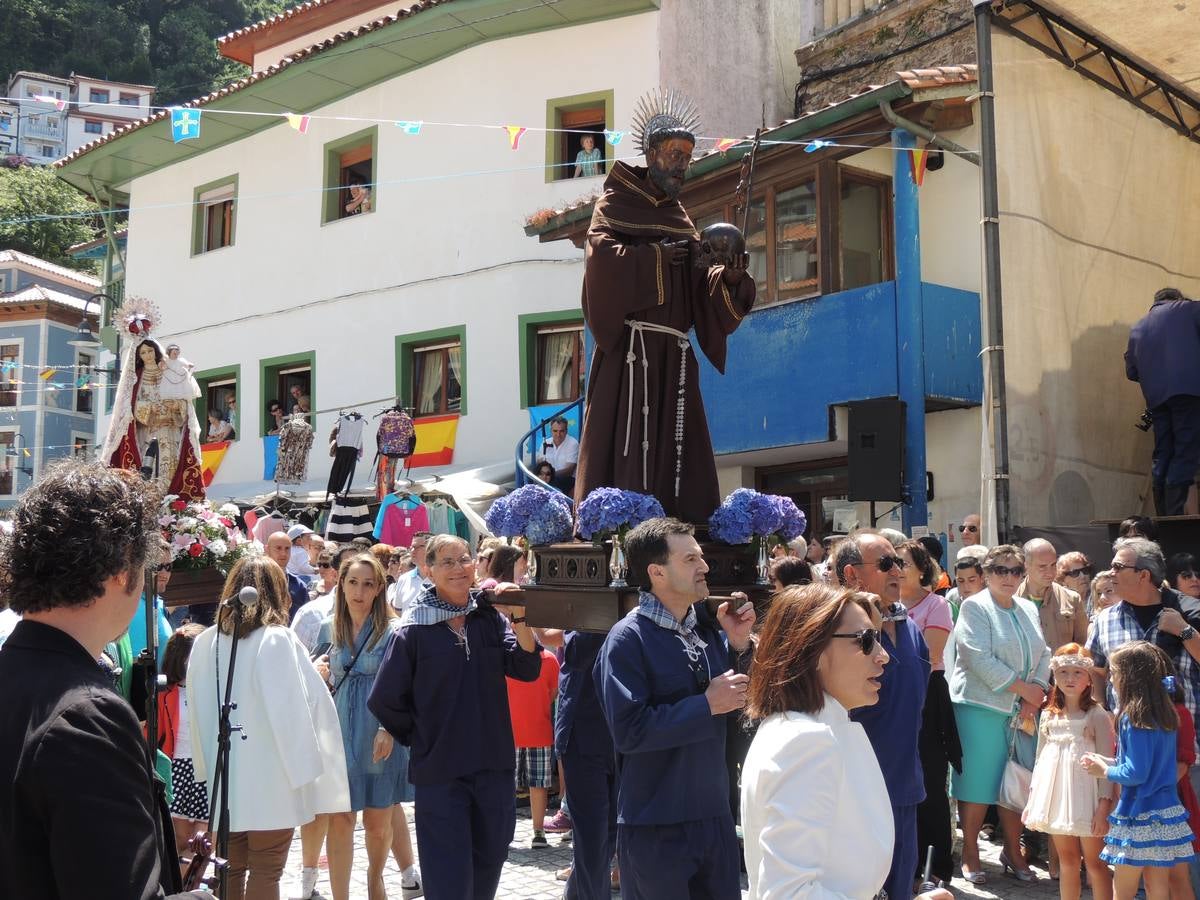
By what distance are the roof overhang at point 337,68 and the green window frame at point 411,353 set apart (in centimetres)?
442

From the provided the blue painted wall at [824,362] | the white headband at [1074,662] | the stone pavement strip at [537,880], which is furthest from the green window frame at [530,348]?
the white headband at [1074,662]

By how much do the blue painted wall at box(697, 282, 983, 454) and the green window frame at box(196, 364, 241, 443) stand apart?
11027 mm

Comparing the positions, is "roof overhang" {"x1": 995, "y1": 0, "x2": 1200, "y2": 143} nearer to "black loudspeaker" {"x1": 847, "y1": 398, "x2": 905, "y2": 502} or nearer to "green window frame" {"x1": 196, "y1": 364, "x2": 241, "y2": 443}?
"black loudspeaker" {"x1": 847, "y1": 398, "x2": 905, "y2": 502}

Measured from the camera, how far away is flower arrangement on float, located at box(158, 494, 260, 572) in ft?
29.0

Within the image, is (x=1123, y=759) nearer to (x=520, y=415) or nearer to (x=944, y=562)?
(x=944, y=562)

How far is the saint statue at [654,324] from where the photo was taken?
229 inches

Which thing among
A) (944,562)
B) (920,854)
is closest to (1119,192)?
(944,562)

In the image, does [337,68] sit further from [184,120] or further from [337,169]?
[184,120]

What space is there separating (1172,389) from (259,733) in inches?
316

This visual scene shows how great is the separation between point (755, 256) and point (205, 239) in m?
13.0

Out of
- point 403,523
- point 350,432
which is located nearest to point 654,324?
point 403,523

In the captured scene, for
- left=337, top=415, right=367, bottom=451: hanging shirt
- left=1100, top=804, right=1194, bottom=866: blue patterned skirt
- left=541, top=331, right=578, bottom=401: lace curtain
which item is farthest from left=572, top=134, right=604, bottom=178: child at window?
left=1100, top=804, right=1194, bottom=866: blue patterned skirt

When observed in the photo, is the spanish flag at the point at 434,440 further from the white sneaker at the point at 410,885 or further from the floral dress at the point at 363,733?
the white sneaker at the point at 410,885

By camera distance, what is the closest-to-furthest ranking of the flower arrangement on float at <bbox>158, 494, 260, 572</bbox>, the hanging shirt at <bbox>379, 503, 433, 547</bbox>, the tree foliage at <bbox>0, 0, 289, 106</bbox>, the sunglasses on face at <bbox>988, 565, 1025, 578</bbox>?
the sunglasses on face at <bbox>988, 565, 1025, 578</bbox>
the flower arrangement on float at <bbox>158, 494, 260, 572</bbox>
the hanging shirt at <bbox>379, 503, 433, 547</bbox>
the tree foliage at <bbox>0, 0, 289, 106</bbox>
